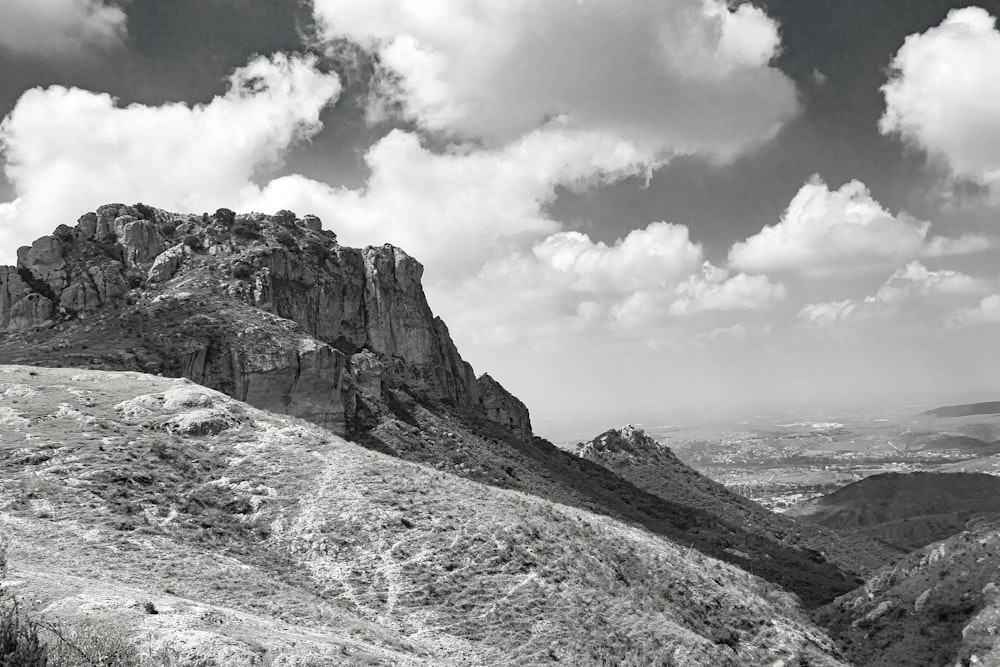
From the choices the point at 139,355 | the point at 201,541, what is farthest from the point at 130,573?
the point at 139,355

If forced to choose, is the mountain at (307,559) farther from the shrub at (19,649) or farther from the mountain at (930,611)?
the mountain at (930,611)

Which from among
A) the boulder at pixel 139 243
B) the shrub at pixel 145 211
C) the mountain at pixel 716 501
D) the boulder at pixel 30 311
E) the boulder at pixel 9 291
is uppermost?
the shrub at pixel 145 211

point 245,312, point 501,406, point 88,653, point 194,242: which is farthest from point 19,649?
point 501,406

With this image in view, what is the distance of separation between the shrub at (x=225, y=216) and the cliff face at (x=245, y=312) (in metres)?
0.27

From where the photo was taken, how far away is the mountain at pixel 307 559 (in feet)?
57.5

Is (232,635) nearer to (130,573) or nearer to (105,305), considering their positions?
(130,573)

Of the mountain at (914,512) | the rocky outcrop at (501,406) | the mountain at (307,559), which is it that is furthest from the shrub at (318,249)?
the mountain at (914,512)

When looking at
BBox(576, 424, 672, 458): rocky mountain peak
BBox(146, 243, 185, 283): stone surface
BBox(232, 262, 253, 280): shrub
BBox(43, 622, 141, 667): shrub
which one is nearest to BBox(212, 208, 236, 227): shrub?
BBox(146, 243, 185, 283): stone surface

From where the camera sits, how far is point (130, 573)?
21.0 m

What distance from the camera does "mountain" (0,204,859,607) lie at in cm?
7188

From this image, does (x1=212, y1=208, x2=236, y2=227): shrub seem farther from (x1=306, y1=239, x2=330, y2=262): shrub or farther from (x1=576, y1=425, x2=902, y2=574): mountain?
(x1=576, y1=425, x2=902, y2=574): mountain

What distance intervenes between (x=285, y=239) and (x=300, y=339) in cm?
3568

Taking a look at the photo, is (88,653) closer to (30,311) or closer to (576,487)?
(576,487)

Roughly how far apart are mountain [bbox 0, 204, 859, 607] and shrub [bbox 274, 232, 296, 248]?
30cm
